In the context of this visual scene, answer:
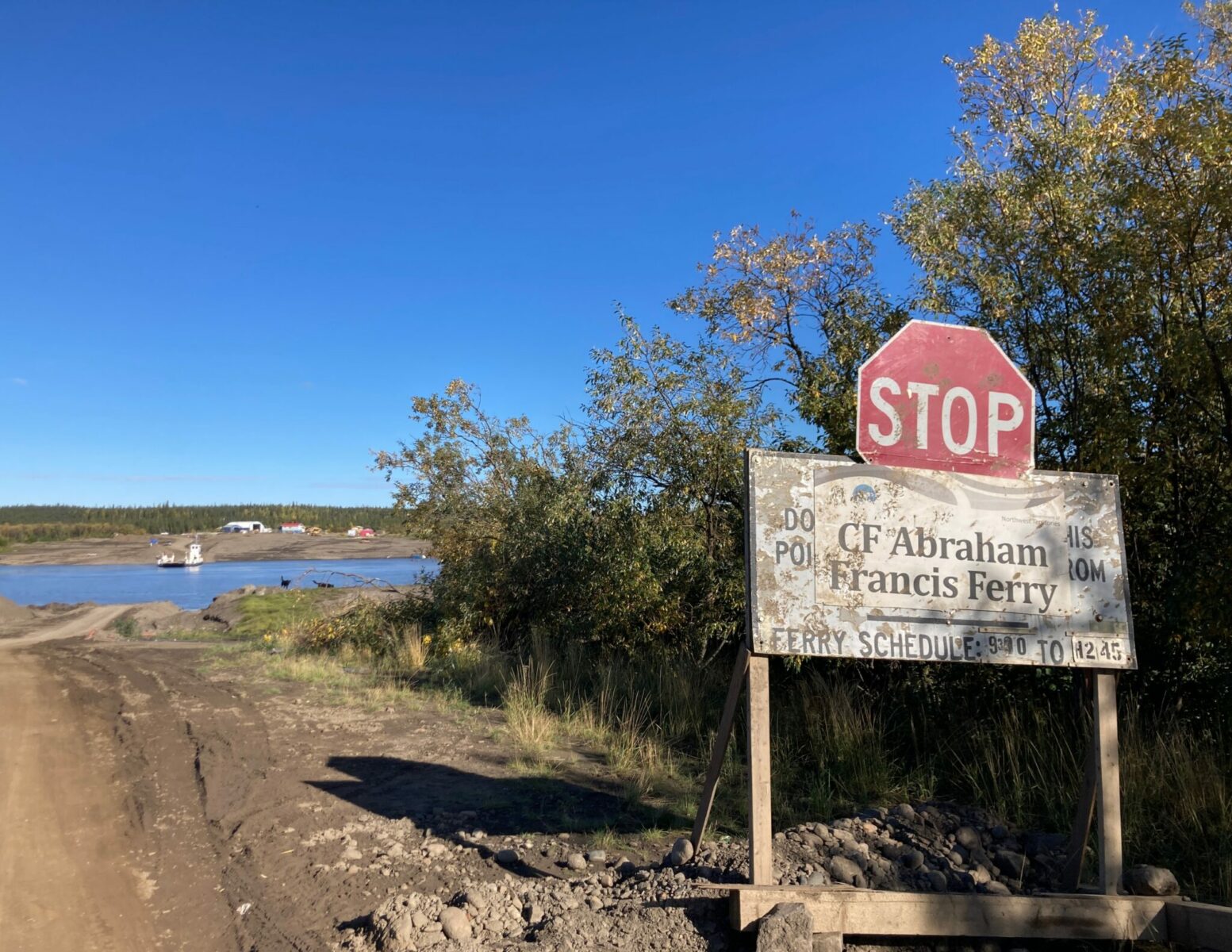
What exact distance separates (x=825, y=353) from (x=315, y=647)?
1231cm

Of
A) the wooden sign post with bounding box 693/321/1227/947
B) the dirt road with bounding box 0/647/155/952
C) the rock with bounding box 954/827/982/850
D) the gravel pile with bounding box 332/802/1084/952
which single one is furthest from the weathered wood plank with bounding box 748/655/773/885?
the dirt road with bounding box 0/647/155/952

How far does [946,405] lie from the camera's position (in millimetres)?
4742

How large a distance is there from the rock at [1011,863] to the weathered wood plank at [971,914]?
0.65 metres

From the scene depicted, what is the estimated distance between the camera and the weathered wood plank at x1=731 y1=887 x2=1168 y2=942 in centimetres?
411

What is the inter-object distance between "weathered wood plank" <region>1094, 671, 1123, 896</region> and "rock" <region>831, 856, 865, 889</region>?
1.19 meters

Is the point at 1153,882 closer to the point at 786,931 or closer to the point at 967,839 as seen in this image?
the point at 967,839

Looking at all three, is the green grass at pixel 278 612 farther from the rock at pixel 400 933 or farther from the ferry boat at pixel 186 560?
the ferry boat at pixel 186 560

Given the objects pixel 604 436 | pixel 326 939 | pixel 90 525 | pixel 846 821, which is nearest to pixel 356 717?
pixel 604 436

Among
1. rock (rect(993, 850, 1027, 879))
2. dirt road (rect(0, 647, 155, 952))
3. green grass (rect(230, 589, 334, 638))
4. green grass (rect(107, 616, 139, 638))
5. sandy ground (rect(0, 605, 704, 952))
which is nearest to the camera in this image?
dirt road (rect(0, 647, 155, 952))

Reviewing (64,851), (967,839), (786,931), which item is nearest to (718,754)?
(786,931)

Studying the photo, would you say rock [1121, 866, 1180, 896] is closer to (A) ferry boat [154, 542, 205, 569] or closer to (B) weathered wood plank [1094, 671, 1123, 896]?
(B) weathered wood plank [1094, 671, 1123, 896]

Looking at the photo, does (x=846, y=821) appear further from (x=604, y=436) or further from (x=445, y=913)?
(x=604, y=436)

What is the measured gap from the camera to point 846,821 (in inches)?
210

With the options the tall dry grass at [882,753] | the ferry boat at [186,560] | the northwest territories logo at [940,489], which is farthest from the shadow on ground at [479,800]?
the ferry boat at [186,560]
